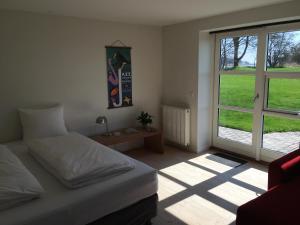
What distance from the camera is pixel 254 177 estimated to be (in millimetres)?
3275

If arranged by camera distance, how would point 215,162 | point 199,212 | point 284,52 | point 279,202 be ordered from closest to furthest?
1. point 279,202
2. point 199,212
3. point 284,52
4. point 215,162

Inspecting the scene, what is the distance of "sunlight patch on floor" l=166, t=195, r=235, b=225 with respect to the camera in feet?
7.98

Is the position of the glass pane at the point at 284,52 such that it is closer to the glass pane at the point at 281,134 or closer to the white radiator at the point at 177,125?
the glass pane at the point at 281,134

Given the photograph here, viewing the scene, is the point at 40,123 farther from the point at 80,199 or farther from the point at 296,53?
the point at 296,53

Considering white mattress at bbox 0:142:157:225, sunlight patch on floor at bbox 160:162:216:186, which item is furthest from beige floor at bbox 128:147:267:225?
white mattress at bbox 0:142:157:225

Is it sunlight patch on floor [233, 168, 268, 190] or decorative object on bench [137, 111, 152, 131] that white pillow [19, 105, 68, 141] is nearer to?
decorative object on bench [137, 111, 152, 131]

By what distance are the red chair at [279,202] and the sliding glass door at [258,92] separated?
1315 mm

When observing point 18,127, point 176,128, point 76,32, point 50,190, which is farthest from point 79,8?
point 176,128

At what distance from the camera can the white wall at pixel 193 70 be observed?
3.96 m

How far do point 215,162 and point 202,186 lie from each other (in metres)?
0.81

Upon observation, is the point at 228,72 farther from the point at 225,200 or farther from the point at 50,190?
the point at 50,190

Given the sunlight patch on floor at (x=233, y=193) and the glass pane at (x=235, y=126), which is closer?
the sunlight patch on floor at (x=233, y=193)

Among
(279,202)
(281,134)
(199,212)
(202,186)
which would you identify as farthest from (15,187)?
(281,134)

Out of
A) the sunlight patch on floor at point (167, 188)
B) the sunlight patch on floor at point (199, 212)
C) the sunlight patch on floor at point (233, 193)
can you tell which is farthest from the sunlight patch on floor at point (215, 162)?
the sunlight patch on floor at point (199, 212)
